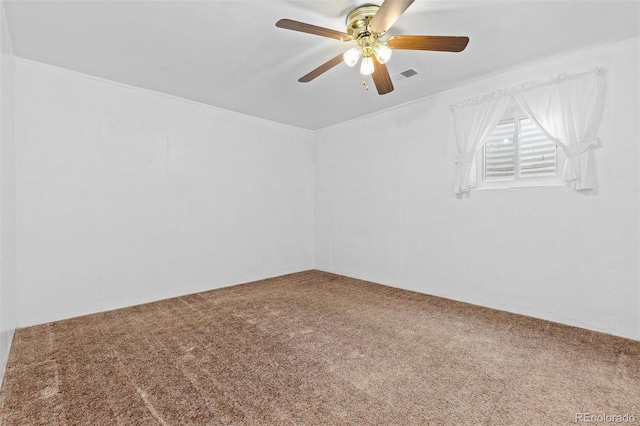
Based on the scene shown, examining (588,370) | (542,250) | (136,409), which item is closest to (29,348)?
(136,409)

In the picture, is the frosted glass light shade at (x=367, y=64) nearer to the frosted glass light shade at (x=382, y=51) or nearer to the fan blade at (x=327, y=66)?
the frosted glass light shade at (x=382, y=51)

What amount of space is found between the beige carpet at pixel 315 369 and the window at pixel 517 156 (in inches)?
59.1

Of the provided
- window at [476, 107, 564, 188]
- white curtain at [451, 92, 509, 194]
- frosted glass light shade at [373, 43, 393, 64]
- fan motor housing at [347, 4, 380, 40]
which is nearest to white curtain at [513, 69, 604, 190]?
window at [476, 107, 564, 188]

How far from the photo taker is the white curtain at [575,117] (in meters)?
2.74

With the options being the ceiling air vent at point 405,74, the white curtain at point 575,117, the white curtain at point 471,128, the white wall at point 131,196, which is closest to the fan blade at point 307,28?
the ceiling air vent at point 405,74

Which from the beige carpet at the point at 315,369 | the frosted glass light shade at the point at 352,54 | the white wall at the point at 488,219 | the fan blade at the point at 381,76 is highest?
the frosted glass light shade at the point at 352,54

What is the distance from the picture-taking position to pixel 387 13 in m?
1.79

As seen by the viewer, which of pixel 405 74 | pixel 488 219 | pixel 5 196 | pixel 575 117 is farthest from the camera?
pixel 488 219

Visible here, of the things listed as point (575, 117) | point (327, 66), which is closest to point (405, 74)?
point (327, 66)

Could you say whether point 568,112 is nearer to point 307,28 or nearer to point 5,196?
point 307,28

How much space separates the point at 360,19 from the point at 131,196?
320cm

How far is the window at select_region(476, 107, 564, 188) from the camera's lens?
3119 mm

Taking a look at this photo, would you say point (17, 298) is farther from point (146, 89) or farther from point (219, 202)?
point (146, 89)

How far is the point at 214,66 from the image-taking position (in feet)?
9.99
